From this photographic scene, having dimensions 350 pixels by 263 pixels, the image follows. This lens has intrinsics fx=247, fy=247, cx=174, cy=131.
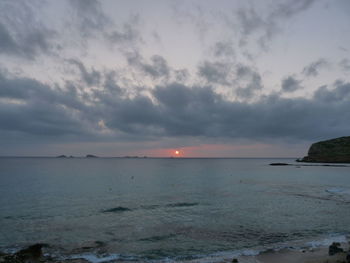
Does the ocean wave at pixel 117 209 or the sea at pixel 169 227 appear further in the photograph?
the ocean wave at pixel 117 209

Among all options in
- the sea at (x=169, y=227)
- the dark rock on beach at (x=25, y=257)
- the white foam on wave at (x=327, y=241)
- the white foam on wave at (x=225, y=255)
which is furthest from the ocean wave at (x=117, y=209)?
the white foam on wave at (x=327, y=241)

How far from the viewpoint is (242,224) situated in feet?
100

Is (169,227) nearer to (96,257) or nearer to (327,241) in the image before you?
(96,257)

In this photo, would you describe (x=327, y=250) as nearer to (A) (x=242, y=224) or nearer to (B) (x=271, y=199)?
(A) (x=242, y=224)

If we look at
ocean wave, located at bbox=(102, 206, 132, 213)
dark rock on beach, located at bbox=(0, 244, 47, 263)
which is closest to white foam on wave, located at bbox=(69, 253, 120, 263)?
dark rock on beach, located at bbox=(0, 244, 47, 263)

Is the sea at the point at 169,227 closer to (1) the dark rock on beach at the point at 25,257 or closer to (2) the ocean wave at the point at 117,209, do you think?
(2) the ocean wave at the point at 117,209

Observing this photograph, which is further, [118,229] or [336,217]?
[336,217]

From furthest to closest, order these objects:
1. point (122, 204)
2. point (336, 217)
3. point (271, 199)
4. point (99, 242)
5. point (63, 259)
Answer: point (271, 199), point (122, 204), point (336, 217), point (99, 242), point (63, 259)

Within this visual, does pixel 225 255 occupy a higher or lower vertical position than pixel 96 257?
higher

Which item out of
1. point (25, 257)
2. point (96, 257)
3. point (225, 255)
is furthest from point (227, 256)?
point (25, 257)

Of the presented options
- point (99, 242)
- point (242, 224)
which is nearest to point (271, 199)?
point (242, 224)

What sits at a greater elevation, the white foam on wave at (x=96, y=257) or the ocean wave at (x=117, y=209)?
the ocean wave at (x=117, y=209)

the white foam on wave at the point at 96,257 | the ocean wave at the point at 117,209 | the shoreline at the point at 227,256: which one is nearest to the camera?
the shoreline at the point at 227,256

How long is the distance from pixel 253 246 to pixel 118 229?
15.3m
